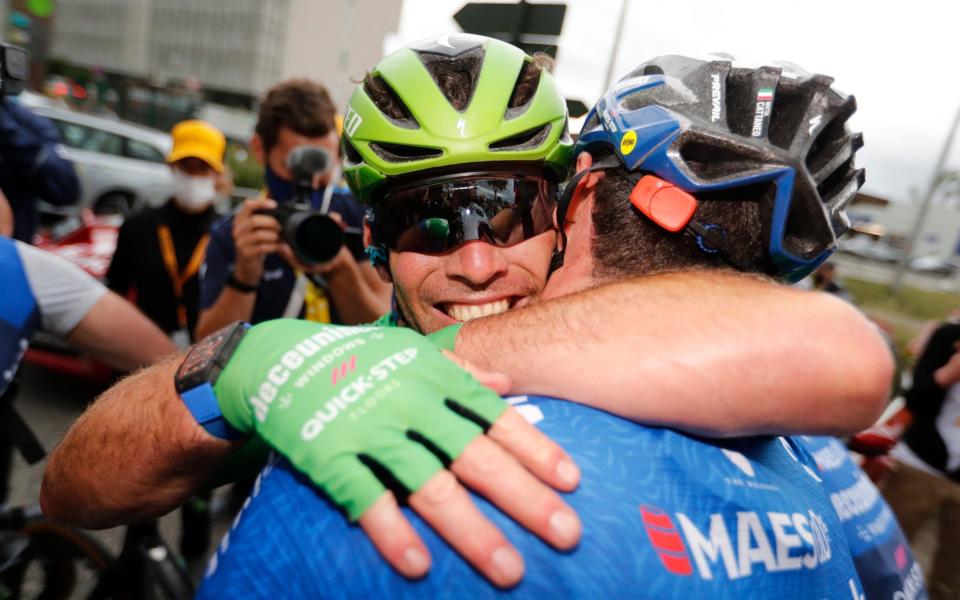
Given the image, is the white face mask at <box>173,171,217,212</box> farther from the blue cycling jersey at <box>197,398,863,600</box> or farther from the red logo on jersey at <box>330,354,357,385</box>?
the red logo on jersey at <box>330,354,357,385</box>

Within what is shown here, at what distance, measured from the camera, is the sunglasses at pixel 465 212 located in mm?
1668

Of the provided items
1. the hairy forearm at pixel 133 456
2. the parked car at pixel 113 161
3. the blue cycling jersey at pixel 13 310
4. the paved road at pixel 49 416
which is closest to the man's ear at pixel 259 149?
the blue cycling jersey at pixel 13 310

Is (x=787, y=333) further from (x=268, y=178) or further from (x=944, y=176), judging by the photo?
(x=944, y=176)

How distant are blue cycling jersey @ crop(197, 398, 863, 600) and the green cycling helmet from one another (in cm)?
90

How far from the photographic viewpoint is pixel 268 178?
3477mm

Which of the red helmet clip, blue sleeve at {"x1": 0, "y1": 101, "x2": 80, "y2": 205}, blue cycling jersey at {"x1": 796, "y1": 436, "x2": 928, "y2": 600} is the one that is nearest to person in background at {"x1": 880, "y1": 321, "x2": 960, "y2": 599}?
blue cycling jersey at {"x1": 796, "y1": 436, "x2": 928, "y2": 600}

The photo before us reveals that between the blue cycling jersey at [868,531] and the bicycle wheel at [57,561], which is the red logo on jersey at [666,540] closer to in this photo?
the blue cycling jersey at [868,531]

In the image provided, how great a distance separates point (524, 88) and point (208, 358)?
1306 millimetres

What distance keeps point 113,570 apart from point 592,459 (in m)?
2.68

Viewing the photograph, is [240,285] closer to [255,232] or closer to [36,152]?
[255,232]

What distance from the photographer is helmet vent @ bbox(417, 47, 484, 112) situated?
1765 millimetres

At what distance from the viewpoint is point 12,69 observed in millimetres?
2504

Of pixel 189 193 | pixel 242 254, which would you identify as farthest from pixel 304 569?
pixel 189 193

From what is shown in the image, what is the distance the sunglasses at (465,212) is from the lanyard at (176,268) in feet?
9.89
